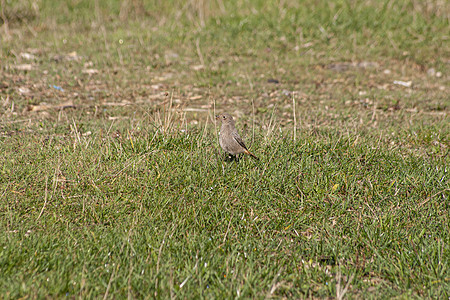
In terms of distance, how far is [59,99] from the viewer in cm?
728

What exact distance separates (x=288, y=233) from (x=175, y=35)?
22.5 feet

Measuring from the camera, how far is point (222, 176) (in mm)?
4699

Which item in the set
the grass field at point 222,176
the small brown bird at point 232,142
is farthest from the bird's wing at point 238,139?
the grass field at point 222,176

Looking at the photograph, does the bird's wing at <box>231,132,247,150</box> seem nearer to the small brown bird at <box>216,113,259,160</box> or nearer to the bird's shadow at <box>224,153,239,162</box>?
the small brown bird at <box>216,113,259,160</box>

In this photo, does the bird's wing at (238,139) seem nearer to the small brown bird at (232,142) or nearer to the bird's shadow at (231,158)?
the small brown bird at (232,142)

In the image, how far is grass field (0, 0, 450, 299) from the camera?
3.51 metres

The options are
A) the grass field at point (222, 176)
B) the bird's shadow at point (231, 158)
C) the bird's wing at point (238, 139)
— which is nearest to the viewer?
the grass field at point (222, 176)

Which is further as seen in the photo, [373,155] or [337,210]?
[373,155]

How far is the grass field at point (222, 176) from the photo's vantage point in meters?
3.51

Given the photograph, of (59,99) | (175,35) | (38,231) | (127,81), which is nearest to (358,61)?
(175,35)

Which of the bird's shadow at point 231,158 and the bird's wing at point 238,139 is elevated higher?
the bird's wing at point 238,139

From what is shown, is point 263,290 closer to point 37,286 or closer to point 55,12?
point 37,286

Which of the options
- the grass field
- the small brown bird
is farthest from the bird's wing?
the grass field

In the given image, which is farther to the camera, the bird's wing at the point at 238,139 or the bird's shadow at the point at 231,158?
the bird's shadow at the point at 231,158
